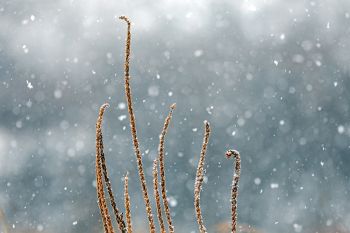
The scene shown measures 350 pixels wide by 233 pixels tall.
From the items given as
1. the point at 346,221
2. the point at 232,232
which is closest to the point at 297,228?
the point at 346,221

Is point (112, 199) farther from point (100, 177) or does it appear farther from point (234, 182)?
point (234, 182)

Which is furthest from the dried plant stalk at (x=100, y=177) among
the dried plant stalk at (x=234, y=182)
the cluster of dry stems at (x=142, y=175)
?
the dried plant stalk at (x=234, y=182)

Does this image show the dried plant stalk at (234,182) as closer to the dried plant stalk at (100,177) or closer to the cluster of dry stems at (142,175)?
the cluster of dry stems at (142,175)

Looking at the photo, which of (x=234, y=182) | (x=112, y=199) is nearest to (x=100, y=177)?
(x=112, y=199)

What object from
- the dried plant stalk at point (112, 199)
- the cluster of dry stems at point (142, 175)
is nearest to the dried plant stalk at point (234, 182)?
the cluster of dry stems at point (142, 175)

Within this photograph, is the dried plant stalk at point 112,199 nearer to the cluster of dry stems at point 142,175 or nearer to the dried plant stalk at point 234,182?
the cluster of dry stems at point 142,175

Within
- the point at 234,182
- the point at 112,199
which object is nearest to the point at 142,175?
the point at 112,199

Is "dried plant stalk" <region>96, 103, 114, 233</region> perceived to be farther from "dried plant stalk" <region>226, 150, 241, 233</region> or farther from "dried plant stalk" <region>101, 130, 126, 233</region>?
"dried plant stalk" <region>226, 150, 241, 233</region>

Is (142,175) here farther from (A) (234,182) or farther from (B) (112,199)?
(A) (234,182)

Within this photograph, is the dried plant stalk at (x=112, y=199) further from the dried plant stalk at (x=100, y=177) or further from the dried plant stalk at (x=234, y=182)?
the dried plant stalk at (x=234, y=182)

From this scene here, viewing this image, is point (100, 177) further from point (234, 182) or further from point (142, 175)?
point (234, 182)

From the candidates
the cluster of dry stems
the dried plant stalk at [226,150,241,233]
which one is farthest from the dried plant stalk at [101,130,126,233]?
the dried plant stalk at [226,150,241,233]

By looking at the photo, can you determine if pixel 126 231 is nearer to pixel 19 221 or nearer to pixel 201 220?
pixel 201 220
